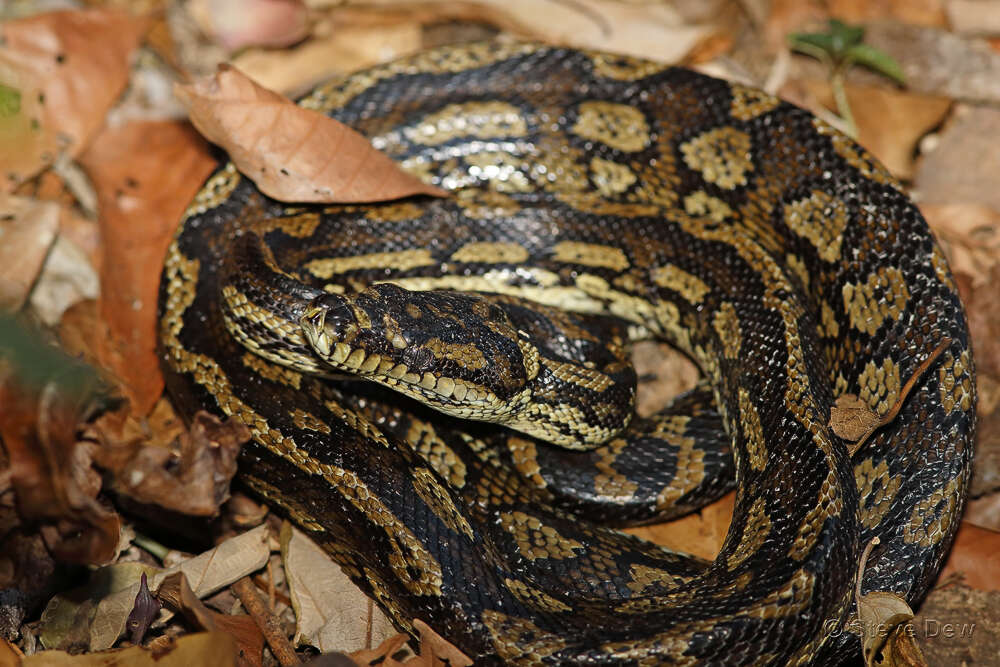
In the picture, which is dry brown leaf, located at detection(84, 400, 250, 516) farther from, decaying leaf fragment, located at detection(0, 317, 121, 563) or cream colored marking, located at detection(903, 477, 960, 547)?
cream colored marking, located at detection(903, 477, 960, 547)

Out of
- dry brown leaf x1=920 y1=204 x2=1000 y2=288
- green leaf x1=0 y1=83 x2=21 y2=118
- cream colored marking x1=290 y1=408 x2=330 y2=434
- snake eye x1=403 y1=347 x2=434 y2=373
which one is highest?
dry brown leaf x1=920 y1=204 x2=1000 y2=288

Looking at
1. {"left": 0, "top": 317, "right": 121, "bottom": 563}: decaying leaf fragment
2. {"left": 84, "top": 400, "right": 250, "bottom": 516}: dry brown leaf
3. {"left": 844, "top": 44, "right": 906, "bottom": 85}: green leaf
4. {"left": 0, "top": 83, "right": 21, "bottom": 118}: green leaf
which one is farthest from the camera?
{"left": 844, "top": 44, "right": 906, "bottom": 85}: green leaf

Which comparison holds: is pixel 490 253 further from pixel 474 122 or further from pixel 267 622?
pixel 267 622

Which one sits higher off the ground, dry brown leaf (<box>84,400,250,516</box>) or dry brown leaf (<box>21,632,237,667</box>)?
dry brown leaf (<box>84,400,250,516</box>)

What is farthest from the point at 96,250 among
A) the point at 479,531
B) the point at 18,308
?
the point at 479,531

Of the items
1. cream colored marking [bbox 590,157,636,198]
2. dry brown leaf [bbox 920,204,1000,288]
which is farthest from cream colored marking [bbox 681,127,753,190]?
dry brown leaf [bbox 920,204,1000,288]

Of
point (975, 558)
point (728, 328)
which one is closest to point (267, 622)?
point (728, 328)

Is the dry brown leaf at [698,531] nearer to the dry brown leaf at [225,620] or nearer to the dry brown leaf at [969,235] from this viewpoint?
the dry brown leaf at [225,620]
